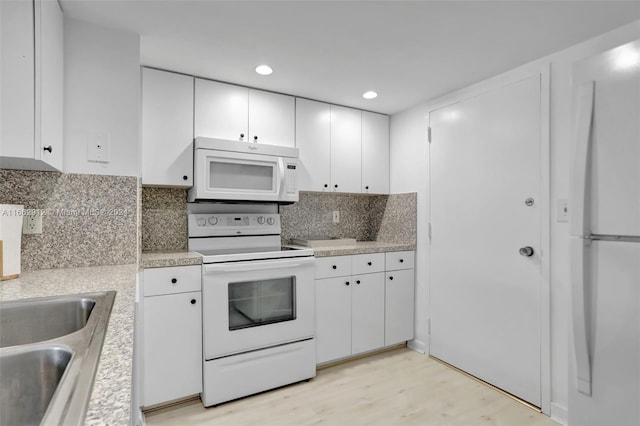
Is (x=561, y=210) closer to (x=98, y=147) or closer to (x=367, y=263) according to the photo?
(x=367, y=263)

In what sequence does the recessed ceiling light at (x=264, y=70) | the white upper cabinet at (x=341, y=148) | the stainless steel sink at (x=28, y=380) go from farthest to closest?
the white upper cabinet at (x=341, y=148) < the recessed ceiling light at (x=264, y=70) < the stainless steel sink at (x=28, y=380)

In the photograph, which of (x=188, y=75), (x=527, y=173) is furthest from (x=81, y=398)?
(x=527, y=173)

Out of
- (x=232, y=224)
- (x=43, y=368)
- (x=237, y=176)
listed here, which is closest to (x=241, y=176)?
(x=237, y=176)

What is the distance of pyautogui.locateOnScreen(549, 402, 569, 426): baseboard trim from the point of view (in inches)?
75.9

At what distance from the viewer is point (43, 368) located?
712 millimetres

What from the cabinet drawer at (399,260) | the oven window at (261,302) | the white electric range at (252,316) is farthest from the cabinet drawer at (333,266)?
the cabinet drawer at (399,260)

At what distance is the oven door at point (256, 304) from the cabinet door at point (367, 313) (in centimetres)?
43

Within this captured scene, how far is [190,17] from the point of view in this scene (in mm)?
1666

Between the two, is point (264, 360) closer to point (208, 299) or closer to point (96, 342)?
point (208, 299)

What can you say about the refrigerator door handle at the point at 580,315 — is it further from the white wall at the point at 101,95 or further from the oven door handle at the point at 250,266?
the white wall at the point at 101,95

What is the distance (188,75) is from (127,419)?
7.54ft

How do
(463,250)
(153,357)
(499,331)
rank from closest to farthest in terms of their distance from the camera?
(153,357), (499,331), (463,250)

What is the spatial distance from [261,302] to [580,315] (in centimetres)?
172

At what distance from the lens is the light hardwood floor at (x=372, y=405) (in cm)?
195
